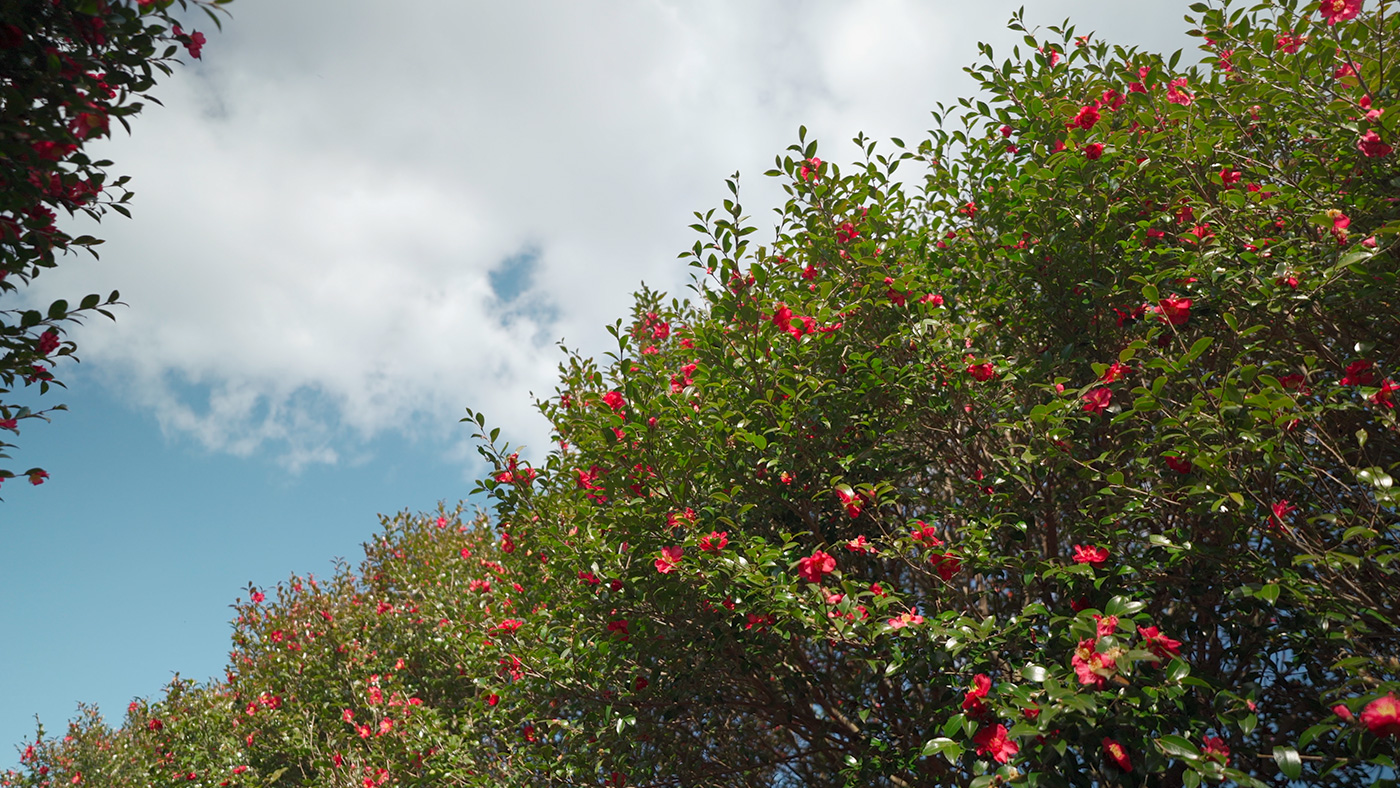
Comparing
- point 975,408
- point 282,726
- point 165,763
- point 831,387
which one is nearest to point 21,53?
point 831,387

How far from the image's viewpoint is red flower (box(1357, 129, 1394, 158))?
9.59 feet

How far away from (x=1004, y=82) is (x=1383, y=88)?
1.82 m

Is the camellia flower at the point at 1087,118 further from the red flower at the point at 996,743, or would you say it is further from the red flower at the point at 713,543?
the red flower at the point at 996,743

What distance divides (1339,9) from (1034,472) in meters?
2.46

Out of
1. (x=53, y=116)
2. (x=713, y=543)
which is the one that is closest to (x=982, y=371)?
(x=713, y=543)

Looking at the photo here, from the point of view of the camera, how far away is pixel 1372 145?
2936 millimetres

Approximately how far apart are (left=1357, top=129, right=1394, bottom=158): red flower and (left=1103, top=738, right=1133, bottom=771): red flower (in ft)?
8.59

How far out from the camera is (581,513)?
175 inches

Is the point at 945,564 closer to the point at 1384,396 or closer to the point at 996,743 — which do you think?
the point at 996,743

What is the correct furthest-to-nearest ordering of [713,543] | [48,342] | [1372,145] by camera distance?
[713,543] < [1372,145] < [48,342]

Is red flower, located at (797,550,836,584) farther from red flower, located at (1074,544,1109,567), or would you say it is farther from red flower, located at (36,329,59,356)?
red flower, located at (36,329,59,356)

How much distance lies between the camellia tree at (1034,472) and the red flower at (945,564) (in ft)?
0.09

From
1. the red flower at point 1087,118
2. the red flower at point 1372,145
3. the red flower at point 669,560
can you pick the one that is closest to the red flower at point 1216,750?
the red flower at point 669,560

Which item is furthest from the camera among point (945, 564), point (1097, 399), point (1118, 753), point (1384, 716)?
point (945, 564)
